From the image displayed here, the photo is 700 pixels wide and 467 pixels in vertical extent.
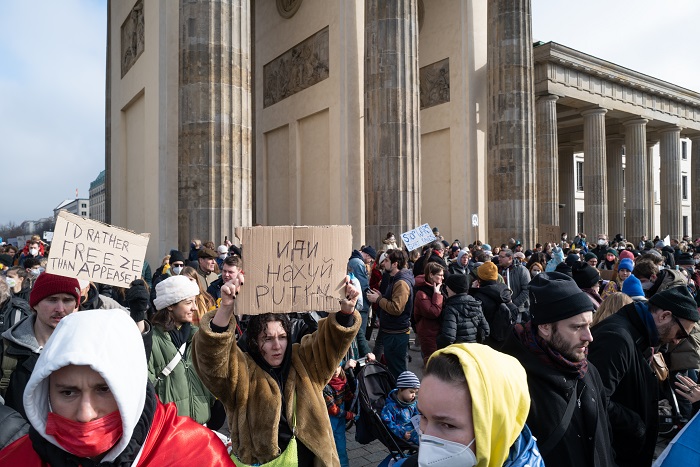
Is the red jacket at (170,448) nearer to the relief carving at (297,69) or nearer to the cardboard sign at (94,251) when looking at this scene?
the cardboard sign at (94,251)

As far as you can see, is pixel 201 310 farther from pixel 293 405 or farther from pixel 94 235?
pixel 293 405

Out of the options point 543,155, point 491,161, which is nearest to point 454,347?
point 491,161

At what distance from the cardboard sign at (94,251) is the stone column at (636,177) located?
32.3 metres

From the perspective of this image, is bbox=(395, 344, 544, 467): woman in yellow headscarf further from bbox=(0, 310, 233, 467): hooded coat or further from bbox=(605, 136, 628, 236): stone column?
bbox=(605, 136, 628, 236): stone column

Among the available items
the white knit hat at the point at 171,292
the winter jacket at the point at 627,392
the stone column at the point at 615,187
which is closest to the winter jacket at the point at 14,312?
the white knit hat at the point at 171,292

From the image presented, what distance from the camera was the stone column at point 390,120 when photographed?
50.1ft

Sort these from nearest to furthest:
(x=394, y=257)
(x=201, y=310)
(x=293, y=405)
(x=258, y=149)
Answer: (x=293, y=405), (x=201, y=310), (x=394, y=257), (x=258, y=149)

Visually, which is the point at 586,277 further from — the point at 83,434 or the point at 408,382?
the point at 83,434

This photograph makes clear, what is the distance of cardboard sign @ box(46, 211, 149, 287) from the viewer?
3383 millimetres

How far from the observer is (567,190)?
122 ft

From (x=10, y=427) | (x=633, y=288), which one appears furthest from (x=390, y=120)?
(x=10, y=427)

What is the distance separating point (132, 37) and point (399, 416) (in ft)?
56.4

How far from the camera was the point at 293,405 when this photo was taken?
2.63m

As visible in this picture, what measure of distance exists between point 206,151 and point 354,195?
6338 mm
